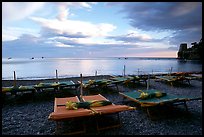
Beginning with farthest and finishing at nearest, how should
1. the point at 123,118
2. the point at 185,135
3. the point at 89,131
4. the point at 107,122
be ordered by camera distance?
the point at 123,118 → the point at 107,122 → the point at 89,131 → the point at 185,135

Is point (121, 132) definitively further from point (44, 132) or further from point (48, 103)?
point (48, 103)

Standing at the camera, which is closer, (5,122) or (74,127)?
(74,127)

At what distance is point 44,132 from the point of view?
15.6 ft

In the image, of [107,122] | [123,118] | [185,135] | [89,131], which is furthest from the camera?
[123,118]

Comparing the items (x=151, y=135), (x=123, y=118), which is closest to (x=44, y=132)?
(x=123, y=118)

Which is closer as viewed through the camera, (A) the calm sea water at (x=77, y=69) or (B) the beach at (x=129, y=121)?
(B) the beach at (x=129, y=121)

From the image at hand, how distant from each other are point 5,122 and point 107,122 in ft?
10.1

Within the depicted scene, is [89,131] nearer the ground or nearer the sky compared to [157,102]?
nearer the ground

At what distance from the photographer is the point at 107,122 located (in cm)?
535

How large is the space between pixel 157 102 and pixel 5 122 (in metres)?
4.62

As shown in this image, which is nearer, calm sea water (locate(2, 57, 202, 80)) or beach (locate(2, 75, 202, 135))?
beach (locate(2, 75, 202, 135))

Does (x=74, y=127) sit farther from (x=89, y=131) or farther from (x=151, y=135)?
(x=151, y=135)

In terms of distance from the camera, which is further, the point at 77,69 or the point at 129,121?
the point at 77,69

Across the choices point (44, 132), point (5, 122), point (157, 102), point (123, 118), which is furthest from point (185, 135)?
point (5, 122)
